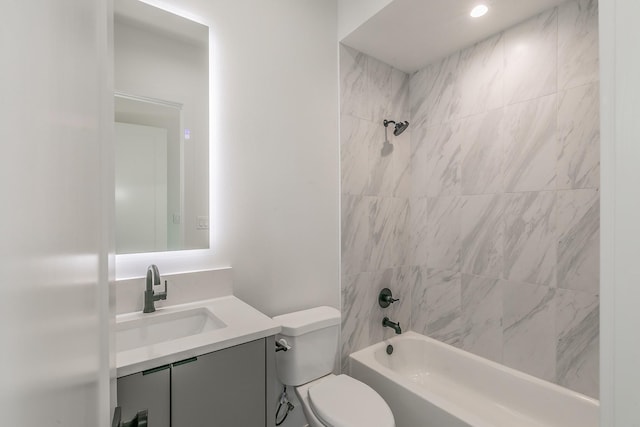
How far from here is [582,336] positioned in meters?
1.45

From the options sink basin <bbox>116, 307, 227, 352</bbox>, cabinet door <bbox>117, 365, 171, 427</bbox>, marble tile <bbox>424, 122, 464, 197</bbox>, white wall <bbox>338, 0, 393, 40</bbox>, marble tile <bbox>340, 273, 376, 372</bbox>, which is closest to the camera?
cabinet door <bbox>117, 365, 171, 427</bbox>

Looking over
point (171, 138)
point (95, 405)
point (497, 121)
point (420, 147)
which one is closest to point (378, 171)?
point (420, 147)

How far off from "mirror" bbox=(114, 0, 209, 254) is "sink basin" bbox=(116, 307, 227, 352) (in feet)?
0.97

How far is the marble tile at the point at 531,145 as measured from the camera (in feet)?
5.11

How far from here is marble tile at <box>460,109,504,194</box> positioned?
5.80 feet

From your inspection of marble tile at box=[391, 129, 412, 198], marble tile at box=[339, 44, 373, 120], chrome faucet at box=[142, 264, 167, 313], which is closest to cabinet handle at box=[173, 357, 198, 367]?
chrome faucet at box=[142, 264, 167, 313]

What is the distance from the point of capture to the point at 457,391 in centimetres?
184

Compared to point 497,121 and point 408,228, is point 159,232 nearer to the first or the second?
point 408,228

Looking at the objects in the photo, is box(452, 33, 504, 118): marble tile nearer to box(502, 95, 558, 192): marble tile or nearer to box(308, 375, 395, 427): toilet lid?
box(502, 95, 558, 192): marble tile

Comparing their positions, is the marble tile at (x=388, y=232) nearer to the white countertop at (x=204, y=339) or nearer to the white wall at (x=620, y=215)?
the white countertop at (x=204, y=339)

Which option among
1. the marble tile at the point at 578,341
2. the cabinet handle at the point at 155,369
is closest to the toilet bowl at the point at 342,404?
the cabinet handle at the point at 155,369

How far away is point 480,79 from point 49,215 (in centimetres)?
226

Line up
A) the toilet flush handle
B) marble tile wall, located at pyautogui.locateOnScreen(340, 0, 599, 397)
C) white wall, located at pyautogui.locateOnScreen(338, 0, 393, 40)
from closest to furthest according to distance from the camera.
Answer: the toilet flush handle → marble tile wall, located at pyautogui.locateOnScreen(340, 0, 599, 397) → white wall, located at pyautogui.locateOnScreen(338, 0, 393, 40)

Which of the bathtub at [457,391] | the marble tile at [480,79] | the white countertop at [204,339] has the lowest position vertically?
the bathtub at [457,391]
